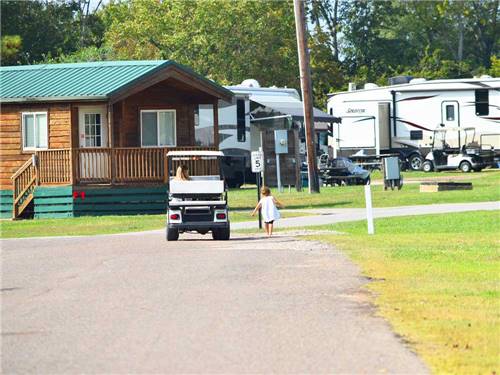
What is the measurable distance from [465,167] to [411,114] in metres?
4.30

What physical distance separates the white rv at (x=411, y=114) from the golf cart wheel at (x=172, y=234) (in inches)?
1340

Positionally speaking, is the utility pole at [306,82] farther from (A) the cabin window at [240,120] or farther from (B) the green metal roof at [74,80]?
(A) the cabin window at [240,120]

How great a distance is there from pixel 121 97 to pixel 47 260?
53.0 feet

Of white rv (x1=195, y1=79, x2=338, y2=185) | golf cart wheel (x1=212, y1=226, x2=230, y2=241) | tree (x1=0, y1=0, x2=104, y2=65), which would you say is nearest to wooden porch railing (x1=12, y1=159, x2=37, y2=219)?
white rv (x1=195, y1=79, x2=338, y2=185)

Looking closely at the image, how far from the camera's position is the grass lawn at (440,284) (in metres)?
11.6

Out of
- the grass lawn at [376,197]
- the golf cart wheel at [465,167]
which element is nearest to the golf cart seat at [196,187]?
the grass lawn at [376,197]

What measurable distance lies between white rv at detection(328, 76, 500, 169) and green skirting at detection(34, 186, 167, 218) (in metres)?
24.3

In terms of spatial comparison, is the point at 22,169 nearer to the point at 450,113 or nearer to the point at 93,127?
the point at 93,127

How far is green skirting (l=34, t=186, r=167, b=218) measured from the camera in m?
38.0

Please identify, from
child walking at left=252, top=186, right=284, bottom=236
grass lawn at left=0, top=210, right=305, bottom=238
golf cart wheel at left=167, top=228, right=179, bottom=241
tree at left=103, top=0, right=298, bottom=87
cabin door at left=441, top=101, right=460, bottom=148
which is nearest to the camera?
golf cart wheel at left=167, top=228, right=179, bottom=241

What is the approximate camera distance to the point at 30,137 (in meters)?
39.8

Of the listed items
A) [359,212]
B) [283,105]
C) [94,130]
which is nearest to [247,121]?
[283,105]

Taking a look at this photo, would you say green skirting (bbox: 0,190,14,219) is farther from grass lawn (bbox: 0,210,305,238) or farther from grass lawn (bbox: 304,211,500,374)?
grass lawn (bbox: 304,211,500,374)

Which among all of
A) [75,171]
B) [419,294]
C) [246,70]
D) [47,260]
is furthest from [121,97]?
[246,70]
